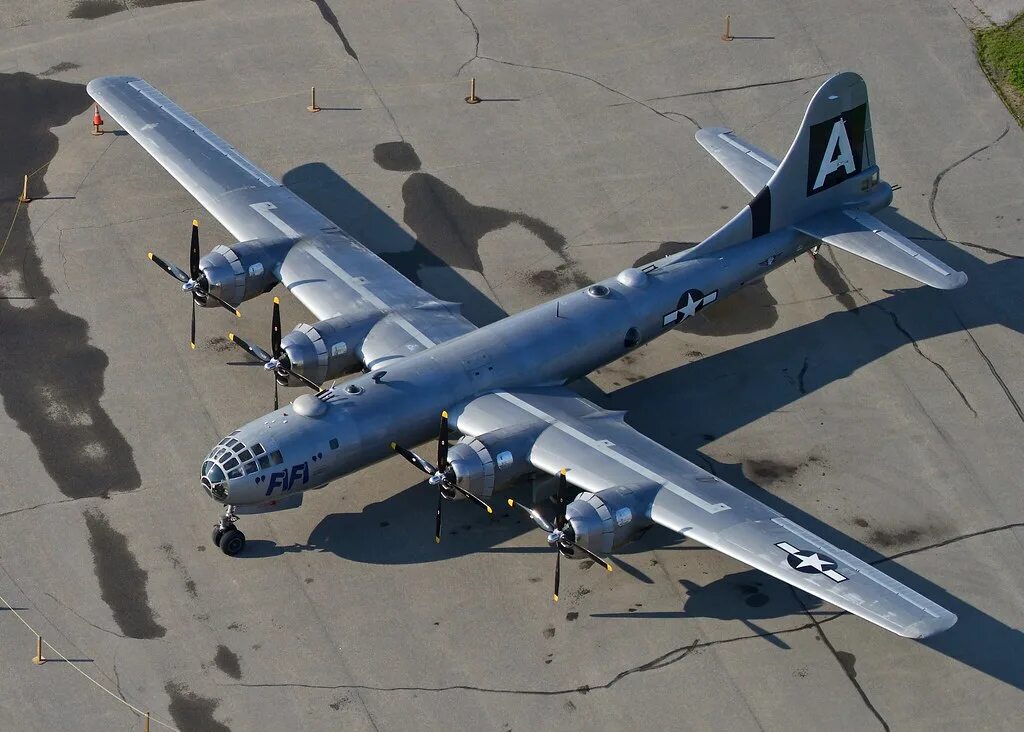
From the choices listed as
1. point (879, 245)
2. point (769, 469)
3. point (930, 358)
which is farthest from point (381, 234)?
point (930, 358)

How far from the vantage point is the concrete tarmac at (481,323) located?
110ft

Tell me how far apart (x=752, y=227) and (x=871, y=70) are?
53.3 ft

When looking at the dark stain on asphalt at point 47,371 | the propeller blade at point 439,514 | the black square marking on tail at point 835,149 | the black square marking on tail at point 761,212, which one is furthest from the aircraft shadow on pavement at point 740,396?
the dark stain on asphalt at point 47,371

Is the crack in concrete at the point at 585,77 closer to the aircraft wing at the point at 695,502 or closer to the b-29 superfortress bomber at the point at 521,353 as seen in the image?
the b-29 superfortress bomber at the point at 521,353

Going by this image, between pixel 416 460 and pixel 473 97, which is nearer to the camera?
pixel 416 460

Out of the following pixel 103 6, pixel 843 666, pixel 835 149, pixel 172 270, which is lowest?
pixel 843 666

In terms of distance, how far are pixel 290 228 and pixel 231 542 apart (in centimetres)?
1197

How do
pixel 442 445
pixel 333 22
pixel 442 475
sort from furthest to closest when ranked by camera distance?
pixel 333 22
pixel 442 475
pixel 442 445

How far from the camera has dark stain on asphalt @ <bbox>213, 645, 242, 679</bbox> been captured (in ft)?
109

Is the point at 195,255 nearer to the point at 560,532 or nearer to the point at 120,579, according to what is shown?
the point at 120,579

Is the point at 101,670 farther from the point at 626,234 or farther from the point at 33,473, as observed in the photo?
the point at 626,234

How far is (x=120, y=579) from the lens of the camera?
3559cm

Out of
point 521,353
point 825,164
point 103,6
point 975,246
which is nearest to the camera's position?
point 521,353

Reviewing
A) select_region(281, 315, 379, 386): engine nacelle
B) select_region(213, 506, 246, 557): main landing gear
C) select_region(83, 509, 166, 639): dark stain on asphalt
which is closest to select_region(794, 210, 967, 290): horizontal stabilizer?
select_region(281, 315, 379, 386): engine nacelle
